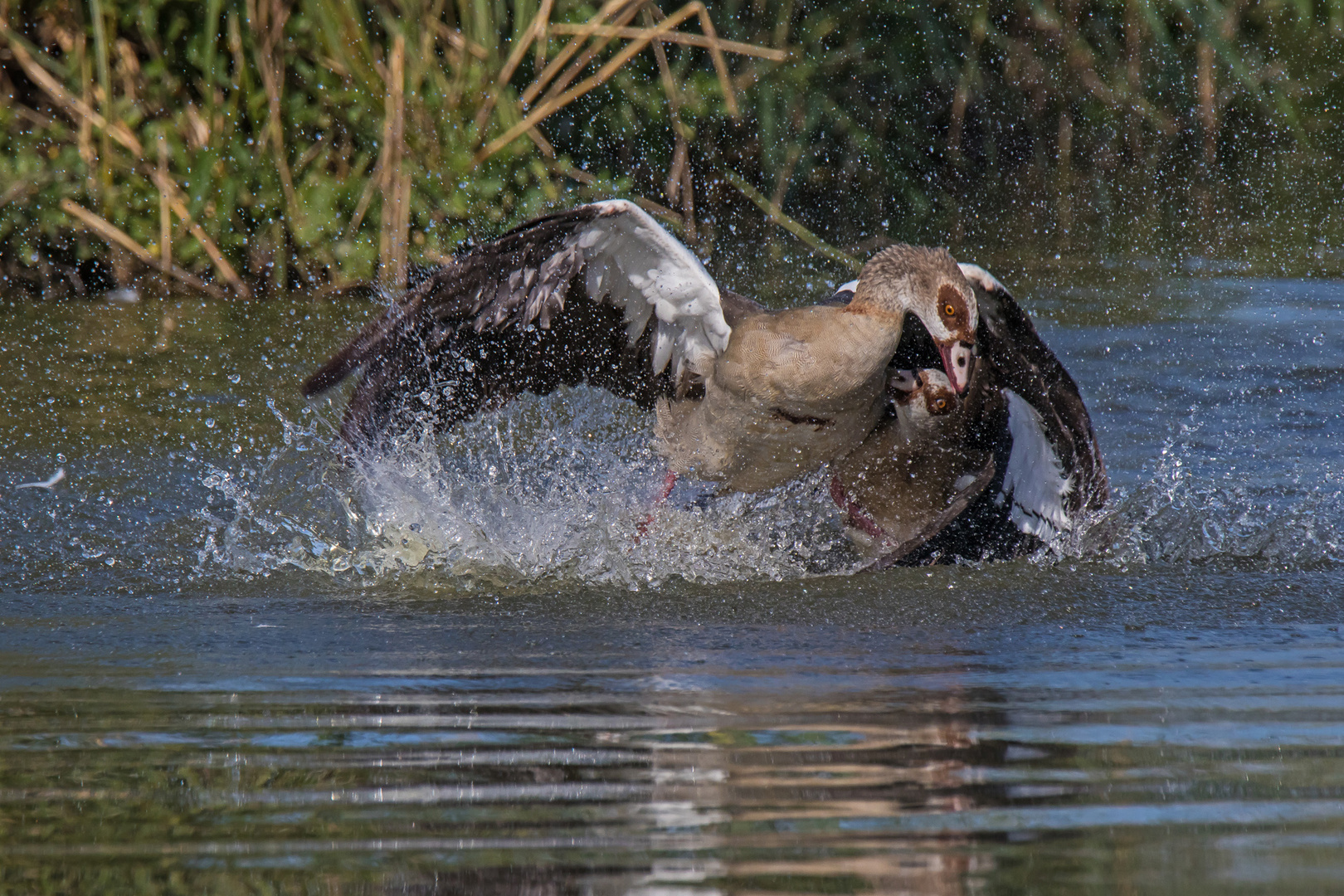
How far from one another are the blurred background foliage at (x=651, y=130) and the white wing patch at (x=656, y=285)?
2.39 m

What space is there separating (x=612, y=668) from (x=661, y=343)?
5.07ft

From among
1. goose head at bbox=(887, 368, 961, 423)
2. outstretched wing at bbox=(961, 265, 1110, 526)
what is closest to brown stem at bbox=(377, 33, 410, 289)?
goose head at bbox=(887, 368, 961, 423)

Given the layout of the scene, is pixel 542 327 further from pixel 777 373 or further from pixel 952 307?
pixel 952 307

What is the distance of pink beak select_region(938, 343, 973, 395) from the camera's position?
4.50 meters

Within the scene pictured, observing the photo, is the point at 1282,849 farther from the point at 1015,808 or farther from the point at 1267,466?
the point at 1267,466

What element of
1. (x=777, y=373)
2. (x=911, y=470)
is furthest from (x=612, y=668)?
(x=911, y=470)

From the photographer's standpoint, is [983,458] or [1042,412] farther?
[983,458]

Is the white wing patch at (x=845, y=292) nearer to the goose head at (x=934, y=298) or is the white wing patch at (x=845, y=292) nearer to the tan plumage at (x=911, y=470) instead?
the tan plumage at (x=911, y=470)

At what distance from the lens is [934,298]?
178 inches

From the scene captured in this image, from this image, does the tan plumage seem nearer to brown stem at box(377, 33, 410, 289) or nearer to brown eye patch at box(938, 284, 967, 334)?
brown eye patch at box(938, 284, 967, 334)

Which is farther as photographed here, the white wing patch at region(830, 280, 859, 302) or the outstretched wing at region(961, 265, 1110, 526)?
the white wing patch at region(830, 280, 859, 302)

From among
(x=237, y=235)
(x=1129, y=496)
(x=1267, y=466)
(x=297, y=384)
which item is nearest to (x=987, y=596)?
(x=1129, y=496)

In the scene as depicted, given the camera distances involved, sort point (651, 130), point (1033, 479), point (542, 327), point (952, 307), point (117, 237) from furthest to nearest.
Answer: point (651, 130), point (117, 237), point (1033, 479), point (542, 327), point (952, 307)

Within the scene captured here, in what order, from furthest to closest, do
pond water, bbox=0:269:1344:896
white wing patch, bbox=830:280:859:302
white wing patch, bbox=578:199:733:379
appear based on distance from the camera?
white wing patch, bbox=830:280:859:302
white wing patch, bbox=578:199:733:379
pond water, bbox=0:269:1344:896
